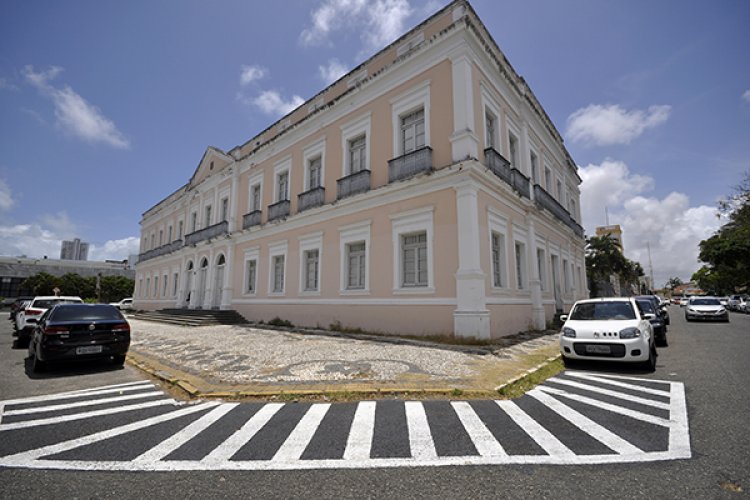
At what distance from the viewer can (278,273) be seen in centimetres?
1717

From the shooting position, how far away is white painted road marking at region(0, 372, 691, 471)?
308 centimetres

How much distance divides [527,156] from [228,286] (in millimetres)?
16675

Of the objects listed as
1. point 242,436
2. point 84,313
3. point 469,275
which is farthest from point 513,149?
point 84,313

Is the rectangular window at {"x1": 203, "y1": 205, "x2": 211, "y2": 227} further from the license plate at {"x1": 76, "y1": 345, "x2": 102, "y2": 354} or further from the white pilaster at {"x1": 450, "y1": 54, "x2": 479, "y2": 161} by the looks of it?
the white pilaster at {"x1": 450, "y1": 54, "x2": 479, "y2": 161}

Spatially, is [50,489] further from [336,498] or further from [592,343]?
[592,343]

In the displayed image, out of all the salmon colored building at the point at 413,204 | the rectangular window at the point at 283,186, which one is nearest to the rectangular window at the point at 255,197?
the salmon colored building at the point at 413,204

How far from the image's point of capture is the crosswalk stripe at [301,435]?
10.5ft

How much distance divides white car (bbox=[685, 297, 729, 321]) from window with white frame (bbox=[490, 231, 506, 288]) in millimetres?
15309

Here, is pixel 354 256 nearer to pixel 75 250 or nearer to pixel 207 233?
pixel 207 233

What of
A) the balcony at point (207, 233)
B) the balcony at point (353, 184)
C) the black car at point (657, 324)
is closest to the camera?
the black car at point (657, 324)

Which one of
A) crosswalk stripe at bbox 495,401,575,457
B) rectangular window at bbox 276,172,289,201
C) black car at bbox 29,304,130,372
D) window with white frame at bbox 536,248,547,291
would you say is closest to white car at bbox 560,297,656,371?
crosswalk stripe at bbox 495,401,575,457

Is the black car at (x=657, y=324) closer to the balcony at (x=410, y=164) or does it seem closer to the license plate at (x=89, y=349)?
the balcony at (x=410, y=164)

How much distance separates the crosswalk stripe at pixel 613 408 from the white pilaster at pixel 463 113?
6.96 m

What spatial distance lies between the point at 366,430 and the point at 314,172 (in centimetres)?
1392
